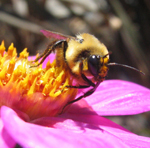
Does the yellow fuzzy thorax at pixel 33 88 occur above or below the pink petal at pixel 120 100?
above

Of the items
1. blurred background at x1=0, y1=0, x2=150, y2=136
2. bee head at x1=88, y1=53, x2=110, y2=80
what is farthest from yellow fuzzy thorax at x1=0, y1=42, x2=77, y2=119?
blurred background at x1=0, y1=0, x2=150, y2=136

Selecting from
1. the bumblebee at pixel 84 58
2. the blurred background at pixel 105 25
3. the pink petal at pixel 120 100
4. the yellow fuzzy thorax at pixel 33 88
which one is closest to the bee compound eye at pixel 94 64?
the bumblebee at pixel 84 58

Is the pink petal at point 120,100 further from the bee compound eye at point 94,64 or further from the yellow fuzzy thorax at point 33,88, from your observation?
the bee compound eye at point 94,64

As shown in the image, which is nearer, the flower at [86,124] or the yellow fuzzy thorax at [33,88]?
the flower at [86,124]

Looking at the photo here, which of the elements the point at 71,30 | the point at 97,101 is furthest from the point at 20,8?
the point at 97,101

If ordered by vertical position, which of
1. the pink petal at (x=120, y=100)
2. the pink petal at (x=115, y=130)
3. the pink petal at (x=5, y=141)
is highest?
the pink petal at (x=5, y=141)

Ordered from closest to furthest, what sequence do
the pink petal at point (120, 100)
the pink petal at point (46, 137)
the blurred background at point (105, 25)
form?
the pink petal at point (46, 137) < the pink petal at point (120, 100) < the blurred background at point (105, 25)

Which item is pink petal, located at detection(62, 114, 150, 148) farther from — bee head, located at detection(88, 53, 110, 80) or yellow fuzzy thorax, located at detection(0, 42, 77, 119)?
bee head, located at detection(88, 53, 110, 80)
